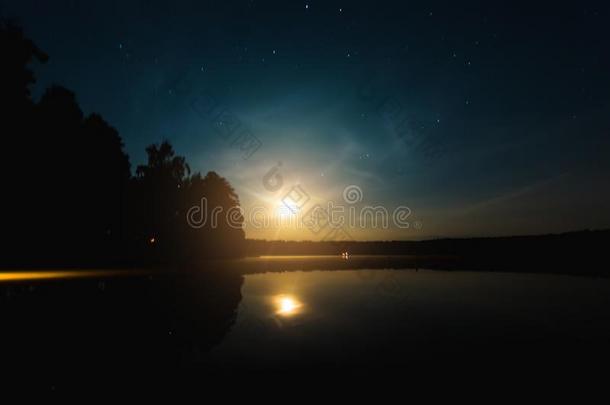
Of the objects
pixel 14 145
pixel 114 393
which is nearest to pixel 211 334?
pixel 114 393

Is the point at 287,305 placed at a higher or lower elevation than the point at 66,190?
lower

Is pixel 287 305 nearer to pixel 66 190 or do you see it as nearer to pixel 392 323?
pixel 392 323

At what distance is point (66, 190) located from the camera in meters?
38.1

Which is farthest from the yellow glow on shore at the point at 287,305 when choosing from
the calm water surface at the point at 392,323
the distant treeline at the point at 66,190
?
the distant treeline at the point at 66,190

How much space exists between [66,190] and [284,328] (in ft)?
119

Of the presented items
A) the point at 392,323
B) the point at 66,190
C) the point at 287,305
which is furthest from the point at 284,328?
the point at 66,190

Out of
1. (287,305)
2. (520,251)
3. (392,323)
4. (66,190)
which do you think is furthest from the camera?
(520,251)

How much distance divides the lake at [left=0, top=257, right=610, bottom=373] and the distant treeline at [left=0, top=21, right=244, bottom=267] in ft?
61.2

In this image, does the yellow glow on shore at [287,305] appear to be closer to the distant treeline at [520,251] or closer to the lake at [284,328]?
the lake at [284,328]

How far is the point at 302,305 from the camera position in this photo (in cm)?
1602

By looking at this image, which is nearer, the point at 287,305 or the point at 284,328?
the point at 284,328

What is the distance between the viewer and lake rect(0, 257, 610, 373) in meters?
8.34

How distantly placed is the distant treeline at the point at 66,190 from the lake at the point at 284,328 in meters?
18.6

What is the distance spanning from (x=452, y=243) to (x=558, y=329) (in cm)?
13654
